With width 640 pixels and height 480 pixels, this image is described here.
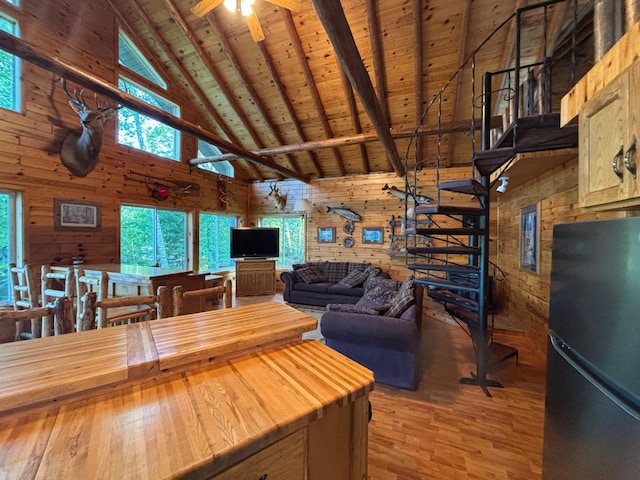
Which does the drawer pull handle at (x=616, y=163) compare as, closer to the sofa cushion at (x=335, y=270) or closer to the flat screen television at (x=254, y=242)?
the sofa cushion at (x=335, y=270)

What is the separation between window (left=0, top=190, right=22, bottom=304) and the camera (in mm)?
3629

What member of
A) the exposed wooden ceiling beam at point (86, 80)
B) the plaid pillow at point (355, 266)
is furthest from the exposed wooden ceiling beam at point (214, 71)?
the plaid pillow at point (355, 266)

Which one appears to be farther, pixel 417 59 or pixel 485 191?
pixel 417 59

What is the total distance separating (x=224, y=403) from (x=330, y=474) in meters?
0.47

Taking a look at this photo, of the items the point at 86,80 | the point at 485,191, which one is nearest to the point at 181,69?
the point at 86,80

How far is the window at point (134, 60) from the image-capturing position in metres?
4.87

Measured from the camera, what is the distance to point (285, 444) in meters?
0.74

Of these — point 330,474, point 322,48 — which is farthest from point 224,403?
point 322,48

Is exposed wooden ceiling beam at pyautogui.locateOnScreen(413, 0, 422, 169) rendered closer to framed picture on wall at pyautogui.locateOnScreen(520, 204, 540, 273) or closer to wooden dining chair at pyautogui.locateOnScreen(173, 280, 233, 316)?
framed picture on wall at pyautogui.locateOnScreen(520, 204, 540, 273)

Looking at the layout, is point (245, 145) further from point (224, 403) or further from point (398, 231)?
point (224, 403)

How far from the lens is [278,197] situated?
7363mm

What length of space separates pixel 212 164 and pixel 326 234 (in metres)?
3.38

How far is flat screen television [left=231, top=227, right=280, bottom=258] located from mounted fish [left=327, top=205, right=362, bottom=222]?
1.57 m

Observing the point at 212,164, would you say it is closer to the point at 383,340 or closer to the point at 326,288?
the point at 326,288
